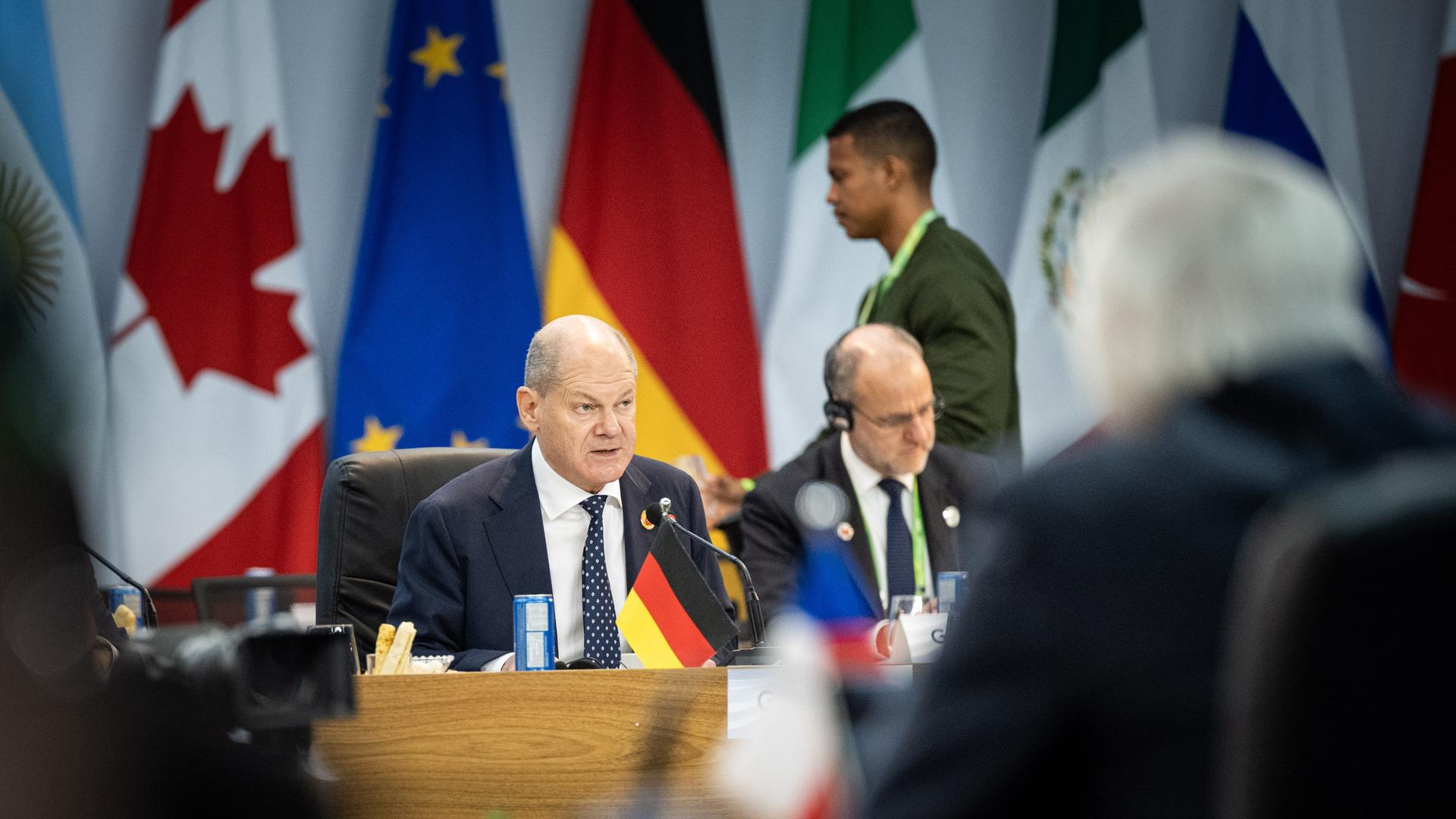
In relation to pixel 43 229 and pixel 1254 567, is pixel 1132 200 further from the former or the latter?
pixel 43 229

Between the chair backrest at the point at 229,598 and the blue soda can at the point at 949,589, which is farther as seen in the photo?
the chair backrest at the point at 229,598

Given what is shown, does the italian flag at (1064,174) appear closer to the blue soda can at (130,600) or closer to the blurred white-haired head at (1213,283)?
the blue soda can at (130,600)

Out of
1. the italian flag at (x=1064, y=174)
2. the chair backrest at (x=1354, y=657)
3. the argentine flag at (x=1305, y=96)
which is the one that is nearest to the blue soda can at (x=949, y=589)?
the chair backrest at (x=1354, y=657)

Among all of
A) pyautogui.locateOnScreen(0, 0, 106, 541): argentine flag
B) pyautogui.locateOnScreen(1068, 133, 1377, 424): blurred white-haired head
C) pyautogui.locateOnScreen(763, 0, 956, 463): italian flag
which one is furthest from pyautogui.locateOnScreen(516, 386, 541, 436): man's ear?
pyautogui.locateOnScreen(763, 0, 956, 463): italian flag

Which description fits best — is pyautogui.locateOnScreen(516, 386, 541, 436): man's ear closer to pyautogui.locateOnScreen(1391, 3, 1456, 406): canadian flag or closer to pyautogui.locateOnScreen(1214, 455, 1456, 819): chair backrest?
pyautogui.locateOnScreen(1214, 455, 1456, 819): chair backrest

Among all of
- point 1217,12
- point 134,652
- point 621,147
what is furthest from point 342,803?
point 1217,12

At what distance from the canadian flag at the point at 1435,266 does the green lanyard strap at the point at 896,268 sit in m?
1.91

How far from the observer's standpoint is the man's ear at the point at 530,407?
3264mm

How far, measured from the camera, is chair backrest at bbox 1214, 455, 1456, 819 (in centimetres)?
86

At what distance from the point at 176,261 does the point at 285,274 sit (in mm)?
351

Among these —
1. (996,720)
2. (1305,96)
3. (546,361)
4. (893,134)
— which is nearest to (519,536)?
(546,361)

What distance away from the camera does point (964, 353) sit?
456 cm

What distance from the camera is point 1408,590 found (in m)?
0.87

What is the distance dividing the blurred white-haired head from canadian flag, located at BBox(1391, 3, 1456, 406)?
4.79 m
